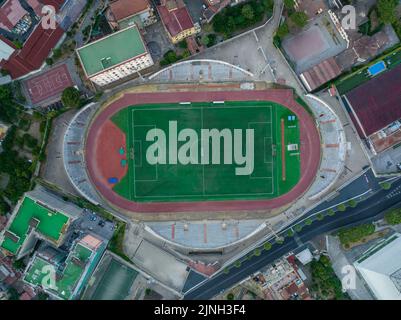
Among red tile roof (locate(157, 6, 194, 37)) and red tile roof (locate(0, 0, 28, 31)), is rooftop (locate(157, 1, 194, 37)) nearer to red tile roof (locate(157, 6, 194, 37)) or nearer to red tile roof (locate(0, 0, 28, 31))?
red tile roof (locate(157, 6, 194, 37))

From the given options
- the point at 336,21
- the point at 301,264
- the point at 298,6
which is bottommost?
the point at 301,264

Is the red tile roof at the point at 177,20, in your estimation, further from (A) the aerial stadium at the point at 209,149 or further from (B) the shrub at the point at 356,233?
(B) the shrub at the point at 356,233

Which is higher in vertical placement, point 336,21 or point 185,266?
point 336,21

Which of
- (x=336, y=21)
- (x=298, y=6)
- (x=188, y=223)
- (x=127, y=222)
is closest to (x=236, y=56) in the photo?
(x=298, y=6)

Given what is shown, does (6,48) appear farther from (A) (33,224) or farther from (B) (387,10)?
(B) (387,10)

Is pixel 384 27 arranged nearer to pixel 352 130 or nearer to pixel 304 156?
pixel 352 130

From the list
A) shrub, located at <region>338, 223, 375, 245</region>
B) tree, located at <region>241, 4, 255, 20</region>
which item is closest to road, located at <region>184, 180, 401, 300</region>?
shrub, located at <region>338, 223, 375, 245</region>

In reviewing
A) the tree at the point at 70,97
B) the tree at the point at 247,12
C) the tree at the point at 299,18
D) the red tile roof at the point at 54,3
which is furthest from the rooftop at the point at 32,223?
the tree at the point at 299,18
